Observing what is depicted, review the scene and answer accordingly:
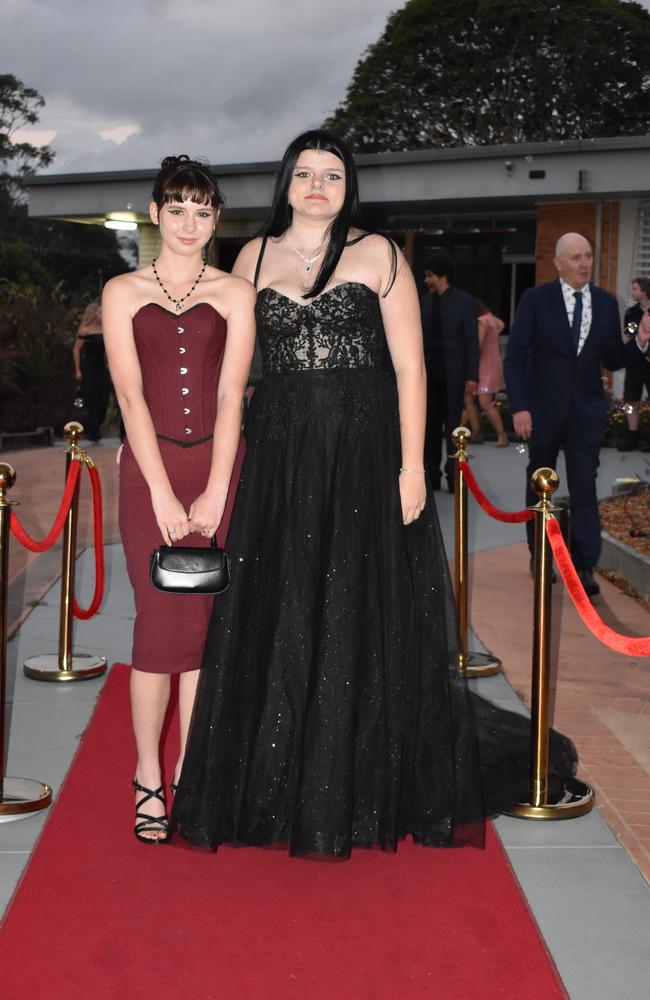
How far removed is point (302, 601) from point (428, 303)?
7665 mm

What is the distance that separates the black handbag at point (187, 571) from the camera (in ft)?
11.5

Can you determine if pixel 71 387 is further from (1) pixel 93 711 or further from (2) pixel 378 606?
(2) pixel 378 606

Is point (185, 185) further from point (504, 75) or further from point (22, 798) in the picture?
point (504, 75)

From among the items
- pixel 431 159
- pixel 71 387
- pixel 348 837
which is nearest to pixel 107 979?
pixel 348 837

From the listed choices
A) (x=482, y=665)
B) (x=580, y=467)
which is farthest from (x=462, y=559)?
(x=580, y=467)

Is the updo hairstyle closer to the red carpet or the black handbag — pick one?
the black handbag

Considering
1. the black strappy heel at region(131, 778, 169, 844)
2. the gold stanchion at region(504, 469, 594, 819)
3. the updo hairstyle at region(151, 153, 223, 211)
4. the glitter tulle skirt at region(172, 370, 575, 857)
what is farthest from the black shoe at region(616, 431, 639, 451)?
the black strappy heel at region(131, 778, 169, 844)

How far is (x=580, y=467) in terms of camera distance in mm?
7477

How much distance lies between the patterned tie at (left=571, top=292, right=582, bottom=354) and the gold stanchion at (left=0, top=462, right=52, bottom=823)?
4.33 m

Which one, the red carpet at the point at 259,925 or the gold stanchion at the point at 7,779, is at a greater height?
the gold stanchion at the point at 7,779

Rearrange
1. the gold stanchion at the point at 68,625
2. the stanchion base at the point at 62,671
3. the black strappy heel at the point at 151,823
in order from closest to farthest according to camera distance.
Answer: the black strappy heel at the point at 151,823
the gold stanchion at the point at 68,625
the stanchion base at the point at 62,671

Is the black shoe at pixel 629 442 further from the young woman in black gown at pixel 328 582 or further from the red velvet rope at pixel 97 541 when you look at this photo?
the young woman in black gown at pixel 328 582

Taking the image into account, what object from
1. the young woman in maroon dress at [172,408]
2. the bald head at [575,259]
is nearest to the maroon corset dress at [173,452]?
the young woman in maroon dress at [172,408]

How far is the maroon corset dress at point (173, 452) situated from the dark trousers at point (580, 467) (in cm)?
398
